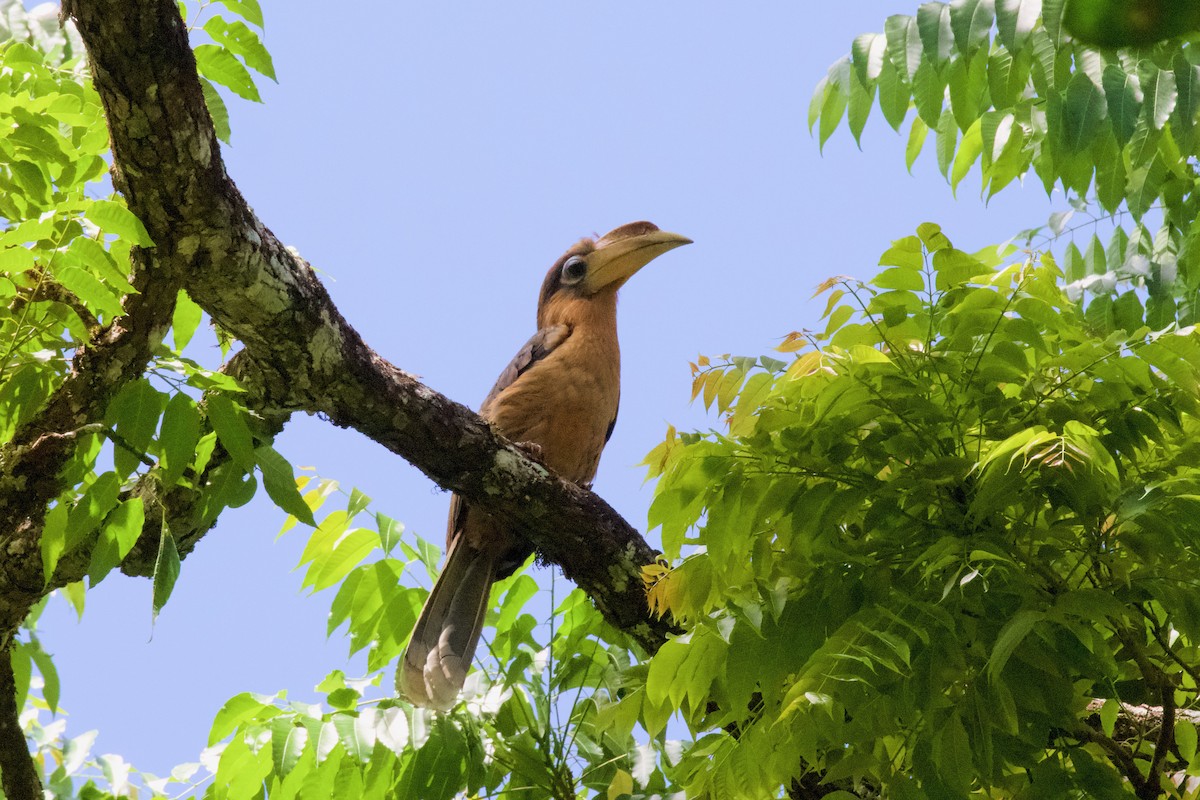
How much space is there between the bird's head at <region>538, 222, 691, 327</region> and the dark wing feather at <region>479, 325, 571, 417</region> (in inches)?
6.6

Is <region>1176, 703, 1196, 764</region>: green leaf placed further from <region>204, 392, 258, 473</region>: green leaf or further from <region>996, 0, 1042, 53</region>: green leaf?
<region>204, 392, 258, 473</region>: green leaf

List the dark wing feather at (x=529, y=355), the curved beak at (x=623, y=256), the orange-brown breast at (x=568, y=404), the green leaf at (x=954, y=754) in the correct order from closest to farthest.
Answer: the green leaf at (x=954, y=754), the orange-brown breast at (x=568, y=404), the dark wing feather at (x=529, y=355), the curved beak at (x=623, y=256)

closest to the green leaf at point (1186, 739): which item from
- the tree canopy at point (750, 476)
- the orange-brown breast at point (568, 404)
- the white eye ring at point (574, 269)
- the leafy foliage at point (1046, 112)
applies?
the tree canopy at point (750, 476)

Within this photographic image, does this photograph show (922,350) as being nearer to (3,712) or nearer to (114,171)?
(114,171)

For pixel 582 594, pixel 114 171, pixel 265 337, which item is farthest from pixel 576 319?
pixel 114 171

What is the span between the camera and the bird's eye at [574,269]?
5.14 meters

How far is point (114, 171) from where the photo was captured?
8.71 feet

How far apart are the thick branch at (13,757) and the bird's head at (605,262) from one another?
105 inches

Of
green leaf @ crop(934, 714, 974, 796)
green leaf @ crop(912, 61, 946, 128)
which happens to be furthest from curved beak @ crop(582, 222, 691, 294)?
green leaf @ crop(934, 714, 974, 796)

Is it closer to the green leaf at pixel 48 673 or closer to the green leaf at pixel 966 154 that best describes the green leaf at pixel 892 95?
the green leaf at pixel 966 154

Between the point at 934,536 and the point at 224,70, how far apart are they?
2126 mm

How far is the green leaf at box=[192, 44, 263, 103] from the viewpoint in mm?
2908

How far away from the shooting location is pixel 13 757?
3.18 meters

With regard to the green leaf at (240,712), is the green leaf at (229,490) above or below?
above
